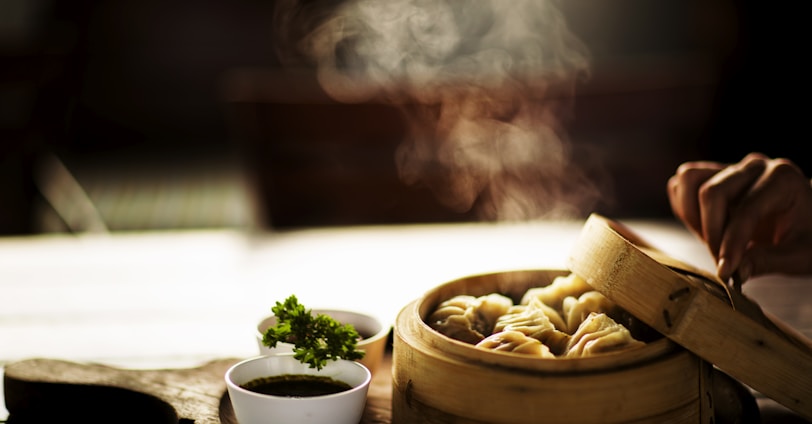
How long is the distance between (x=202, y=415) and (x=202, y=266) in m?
1.39

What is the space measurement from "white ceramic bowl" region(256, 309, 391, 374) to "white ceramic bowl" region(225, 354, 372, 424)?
0.39 ft

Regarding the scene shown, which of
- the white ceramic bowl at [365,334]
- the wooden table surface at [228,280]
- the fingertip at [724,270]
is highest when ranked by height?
the fingertip at [724,270]

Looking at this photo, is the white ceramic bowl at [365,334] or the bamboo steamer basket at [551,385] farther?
the white ceramic bowl at [365,334]

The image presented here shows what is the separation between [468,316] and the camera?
1526 mm

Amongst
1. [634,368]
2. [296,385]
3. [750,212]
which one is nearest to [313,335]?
[296,385]

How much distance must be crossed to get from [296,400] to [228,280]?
4.70ft

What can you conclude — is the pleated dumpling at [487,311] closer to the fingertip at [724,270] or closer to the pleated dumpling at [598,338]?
the pleated dumpling at [598,338]

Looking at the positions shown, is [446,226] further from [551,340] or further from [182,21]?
[182,21]

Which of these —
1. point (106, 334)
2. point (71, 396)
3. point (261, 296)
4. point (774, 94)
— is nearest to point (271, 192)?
point (261, 296)

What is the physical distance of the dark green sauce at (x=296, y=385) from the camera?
4.90ft

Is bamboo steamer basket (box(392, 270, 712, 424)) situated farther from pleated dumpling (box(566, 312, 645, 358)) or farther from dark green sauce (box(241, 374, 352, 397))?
dark green sauce (box(241, 374, 352, 397))

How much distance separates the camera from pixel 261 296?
2541 millimetres

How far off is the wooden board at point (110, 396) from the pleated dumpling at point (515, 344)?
0.35m

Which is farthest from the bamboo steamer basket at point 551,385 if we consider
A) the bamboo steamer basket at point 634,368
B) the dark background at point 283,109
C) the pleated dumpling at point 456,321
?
A: the dark background at point 283,109
